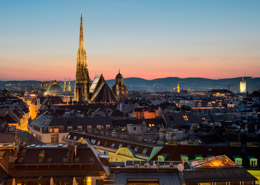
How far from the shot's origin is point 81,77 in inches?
7372

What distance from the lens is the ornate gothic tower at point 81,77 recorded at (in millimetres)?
182750

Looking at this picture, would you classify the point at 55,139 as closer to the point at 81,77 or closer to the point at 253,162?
the point at 253,162

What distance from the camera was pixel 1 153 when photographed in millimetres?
32094

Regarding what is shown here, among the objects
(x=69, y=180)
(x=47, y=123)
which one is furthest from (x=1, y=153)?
(x=47, y=123)

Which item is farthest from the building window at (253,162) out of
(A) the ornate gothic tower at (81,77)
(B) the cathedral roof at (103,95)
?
(A) the ornate gothic tower at (81,77)

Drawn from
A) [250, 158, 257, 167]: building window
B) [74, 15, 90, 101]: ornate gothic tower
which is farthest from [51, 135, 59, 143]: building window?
[74, 15, 90, 101]: ornate gothic tower

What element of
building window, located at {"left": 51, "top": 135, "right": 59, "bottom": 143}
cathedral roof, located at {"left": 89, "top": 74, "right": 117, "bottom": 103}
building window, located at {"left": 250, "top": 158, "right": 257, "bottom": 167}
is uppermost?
cathedral roof, located at {"left": 89, "top": 74, "right": 117, "bottom": 103}

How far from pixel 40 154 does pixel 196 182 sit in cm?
1234

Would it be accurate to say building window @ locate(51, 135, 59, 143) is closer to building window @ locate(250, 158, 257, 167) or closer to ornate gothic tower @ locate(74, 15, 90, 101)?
building window @ locate(250, 158, 257, 167)

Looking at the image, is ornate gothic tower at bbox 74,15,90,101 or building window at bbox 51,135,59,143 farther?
ornate gothic tower at bbox 74,15,90,101

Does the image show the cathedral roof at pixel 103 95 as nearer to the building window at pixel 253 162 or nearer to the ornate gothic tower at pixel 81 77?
the ornate gothic tower at pixel 81 77

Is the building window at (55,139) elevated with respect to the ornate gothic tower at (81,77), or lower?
lower

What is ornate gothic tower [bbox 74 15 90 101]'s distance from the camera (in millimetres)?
182750

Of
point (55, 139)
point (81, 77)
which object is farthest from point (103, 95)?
point (55, 139)
